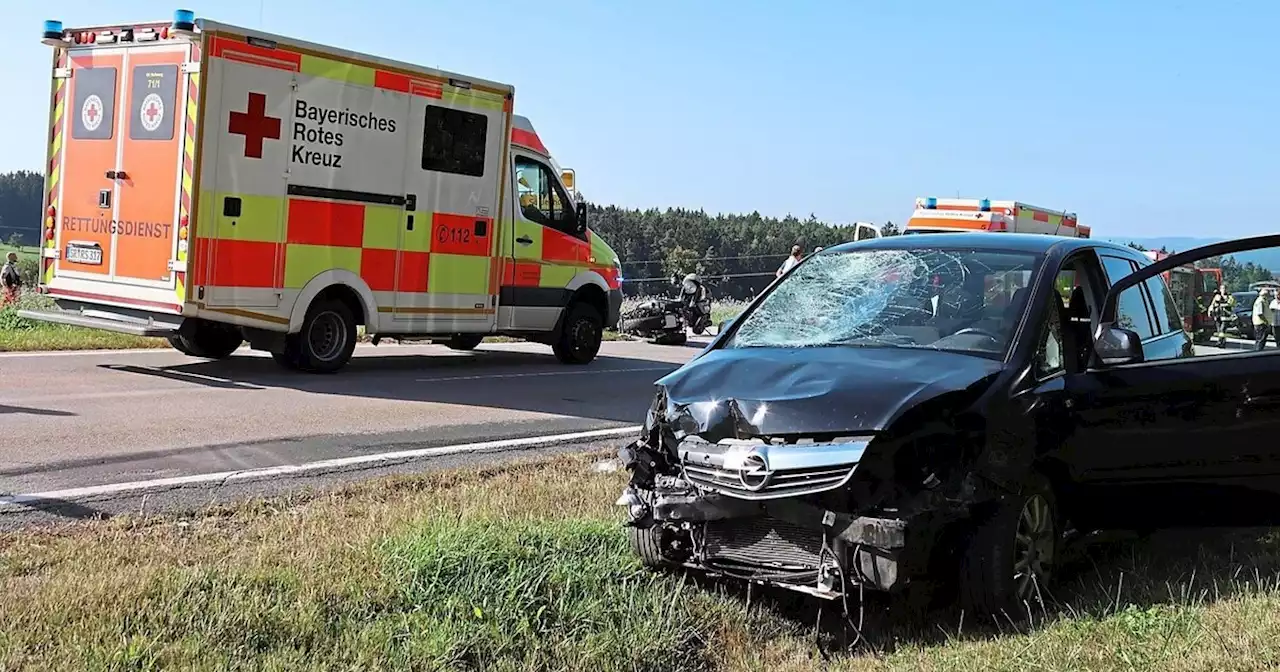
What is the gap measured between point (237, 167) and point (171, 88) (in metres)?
0.88

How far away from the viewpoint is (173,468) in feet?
21.8

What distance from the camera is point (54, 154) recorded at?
452 inches

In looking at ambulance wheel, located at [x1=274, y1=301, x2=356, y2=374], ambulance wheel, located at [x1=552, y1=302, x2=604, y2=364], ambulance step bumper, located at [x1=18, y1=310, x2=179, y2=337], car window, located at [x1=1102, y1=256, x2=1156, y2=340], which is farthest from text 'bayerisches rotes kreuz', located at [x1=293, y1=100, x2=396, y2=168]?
car window, located at [x1=1102, y1=256, x2=1156, y2=340]

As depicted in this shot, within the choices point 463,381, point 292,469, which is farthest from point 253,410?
point 463,381

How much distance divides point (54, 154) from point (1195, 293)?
1029 cm

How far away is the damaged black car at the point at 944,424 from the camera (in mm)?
4141

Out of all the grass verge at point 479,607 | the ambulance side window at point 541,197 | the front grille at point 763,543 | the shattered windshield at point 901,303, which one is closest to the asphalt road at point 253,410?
the grass verge at point 479,607

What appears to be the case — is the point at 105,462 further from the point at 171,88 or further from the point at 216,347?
the point at 216,347

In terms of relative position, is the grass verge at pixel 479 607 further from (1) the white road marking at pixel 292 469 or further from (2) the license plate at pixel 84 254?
(2) the license plate at pixel 84 254

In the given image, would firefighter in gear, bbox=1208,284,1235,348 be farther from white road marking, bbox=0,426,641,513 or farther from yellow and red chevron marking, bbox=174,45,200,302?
yellow and red chevron marking, bbox=174,45,200,302

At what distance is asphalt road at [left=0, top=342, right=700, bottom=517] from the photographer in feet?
22.6

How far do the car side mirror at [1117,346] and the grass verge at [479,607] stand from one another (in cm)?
95

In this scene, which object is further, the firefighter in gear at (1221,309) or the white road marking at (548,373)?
the white road marking at (548,373)

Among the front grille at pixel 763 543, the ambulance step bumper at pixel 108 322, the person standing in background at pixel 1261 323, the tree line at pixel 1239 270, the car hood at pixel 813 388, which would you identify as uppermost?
the tree line at pixel 1239 270
